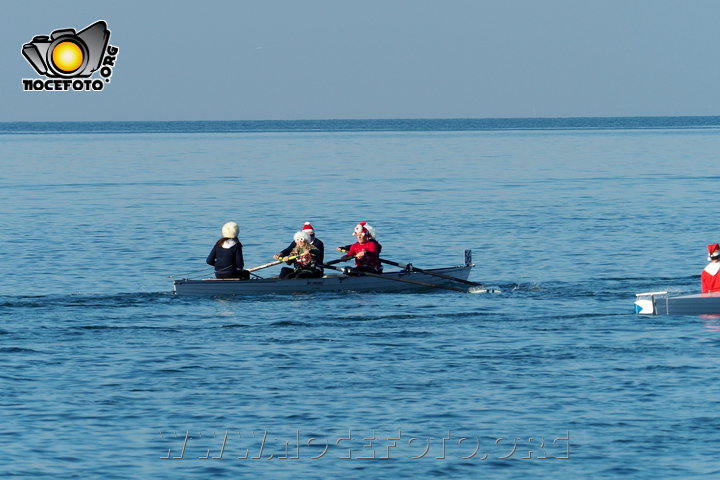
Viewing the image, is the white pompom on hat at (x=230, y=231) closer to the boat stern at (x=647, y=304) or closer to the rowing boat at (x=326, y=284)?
the rowing boat at (x=326, y=284)

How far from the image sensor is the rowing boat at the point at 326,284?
29547mm

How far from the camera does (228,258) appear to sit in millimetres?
29672

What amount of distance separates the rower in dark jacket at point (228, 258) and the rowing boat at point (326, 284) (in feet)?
1.10

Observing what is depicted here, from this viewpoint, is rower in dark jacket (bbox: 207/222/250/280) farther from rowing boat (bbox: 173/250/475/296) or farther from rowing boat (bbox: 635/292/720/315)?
rowing boat (bbox: 635/292/720/315)

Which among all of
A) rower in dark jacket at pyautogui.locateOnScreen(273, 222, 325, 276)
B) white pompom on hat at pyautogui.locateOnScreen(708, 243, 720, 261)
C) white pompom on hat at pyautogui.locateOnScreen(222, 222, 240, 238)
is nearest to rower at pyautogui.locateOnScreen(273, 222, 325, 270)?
rower in dark jacket at pyautogui.locateOnScreen(273, 222, 325, 276)

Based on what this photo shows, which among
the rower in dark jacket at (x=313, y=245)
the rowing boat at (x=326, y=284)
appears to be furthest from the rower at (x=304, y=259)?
the rowing boat at (x=326, y=284)

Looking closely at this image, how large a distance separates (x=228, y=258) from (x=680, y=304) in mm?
Answer: 10742

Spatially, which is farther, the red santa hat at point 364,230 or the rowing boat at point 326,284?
the red santa hat at point 364,230

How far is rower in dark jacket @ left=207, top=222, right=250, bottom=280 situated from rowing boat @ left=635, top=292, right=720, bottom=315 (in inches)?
379

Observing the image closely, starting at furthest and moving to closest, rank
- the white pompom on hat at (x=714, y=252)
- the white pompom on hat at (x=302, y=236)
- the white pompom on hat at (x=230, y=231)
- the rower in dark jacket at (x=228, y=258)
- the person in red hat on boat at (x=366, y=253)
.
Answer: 1. the person in red hat on boat at (x=366, y=253)
2. the white pompom on hat at (x=302, y=236)
3. the rower in dark jacket at (x=228, y=258)
4. the white pompom on hat at (x=230, y=231)
5. the white pompom on hat at (x=714, y=252)

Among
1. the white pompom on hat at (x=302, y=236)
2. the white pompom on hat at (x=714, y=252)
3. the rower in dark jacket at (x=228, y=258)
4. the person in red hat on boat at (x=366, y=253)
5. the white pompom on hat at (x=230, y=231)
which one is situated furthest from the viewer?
the person in red hat on boat at (x=366, y=253)

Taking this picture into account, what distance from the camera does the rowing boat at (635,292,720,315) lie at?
26094mm

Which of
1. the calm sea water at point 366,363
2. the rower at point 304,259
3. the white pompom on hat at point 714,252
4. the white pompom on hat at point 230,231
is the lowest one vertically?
the calm sea water at point 366,363

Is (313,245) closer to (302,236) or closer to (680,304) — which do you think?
(302,236)
